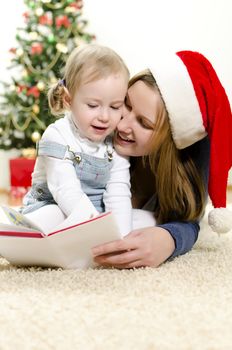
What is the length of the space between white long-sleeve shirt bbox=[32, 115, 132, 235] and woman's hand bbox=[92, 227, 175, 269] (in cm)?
11

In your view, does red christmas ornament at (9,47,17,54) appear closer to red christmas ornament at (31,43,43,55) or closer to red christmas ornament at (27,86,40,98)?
red christmas ornament at (31,43,43,55)

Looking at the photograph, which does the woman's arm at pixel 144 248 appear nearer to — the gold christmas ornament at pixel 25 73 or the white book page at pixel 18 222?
the white book page at pixel 18 222

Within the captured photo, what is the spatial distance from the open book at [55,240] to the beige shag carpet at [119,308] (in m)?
0.03

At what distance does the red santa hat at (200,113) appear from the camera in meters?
1.46

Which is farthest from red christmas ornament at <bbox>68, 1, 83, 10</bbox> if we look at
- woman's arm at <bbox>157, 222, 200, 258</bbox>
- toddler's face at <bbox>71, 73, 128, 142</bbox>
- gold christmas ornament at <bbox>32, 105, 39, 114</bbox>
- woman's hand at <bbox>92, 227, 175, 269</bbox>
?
woman's hand at <bbox>92, 227, 175, 269</bbox>

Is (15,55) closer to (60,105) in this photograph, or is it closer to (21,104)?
(21,104)

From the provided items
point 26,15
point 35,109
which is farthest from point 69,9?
point 35,109

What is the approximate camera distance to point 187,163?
64.5 inches

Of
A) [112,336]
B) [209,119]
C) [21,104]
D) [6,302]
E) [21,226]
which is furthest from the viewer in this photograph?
[21,104]

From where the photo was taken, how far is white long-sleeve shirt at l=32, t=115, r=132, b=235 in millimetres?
1430

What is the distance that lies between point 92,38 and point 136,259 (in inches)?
121

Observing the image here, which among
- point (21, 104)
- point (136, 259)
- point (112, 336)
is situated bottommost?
point (21, 104)

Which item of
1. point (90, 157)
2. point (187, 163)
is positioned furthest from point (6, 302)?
point (187, 163)

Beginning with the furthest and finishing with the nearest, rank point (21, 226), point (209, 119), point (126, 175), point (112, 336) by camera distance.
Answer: point (126, 175)
point (209, 119)
point (21, 226)
point (112, 336)
